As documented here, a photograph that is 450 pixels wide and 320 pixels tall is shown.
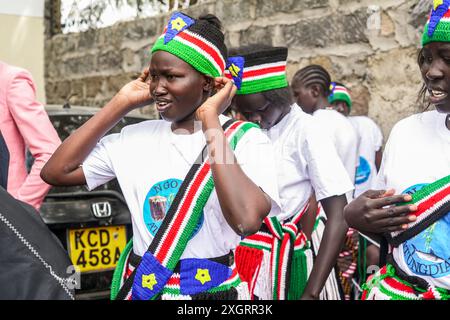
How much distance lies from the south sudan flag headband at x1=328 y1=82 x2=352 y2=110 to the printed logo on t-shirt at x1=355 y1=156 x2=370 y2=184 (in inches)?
21.8

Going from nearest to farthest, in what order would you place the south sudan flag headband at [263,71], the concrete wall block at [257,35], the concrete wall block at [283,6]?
1. the south sudan flag headband at [263,71]
2. the concrete wall block at [283,6]
3. the concrete wall block at [257,35]

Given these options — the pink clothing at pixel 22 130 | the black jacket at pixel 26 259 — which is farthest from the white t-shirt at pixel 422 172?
the pink clothing at pixel 22 130

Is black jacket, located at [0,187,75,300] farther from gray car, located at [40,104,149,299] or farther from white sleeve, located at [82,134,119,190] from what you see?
gray car, located at [40,104,149,299]

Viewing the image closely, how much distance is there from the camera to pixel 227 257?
2479 mm

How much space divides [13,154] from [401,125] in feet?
5.96

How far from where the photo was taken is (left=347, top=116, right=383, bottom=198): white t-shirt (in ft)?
19.0

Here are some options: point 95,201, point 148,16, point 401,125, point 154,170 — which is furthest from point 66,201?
point 148,16

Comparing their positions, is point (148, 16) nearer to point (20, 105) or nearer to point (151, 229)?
point (20, 105)

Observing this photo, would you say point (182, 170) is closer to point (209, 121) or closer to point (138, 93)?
point (209, 121)

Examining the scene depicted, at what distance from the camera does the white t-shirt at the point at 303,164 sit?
10.6ft

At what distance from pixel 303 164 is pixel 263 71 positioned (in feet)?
1.69

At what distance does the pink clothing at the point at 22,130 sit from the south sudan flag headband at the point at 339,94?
327cm

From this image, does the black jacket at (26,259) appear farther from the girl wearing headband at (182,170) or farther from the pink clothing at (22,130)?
the pink clothing at (22,130)

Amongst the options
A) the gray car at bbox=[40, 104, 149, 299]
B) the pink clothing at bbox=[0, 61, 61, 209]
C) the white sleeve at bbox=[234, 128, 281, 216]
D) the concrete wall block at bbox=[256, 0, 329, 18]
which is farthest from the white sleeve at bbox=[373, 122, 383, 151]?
the white sleeve at bbox=[234, 128, 281, 216]
